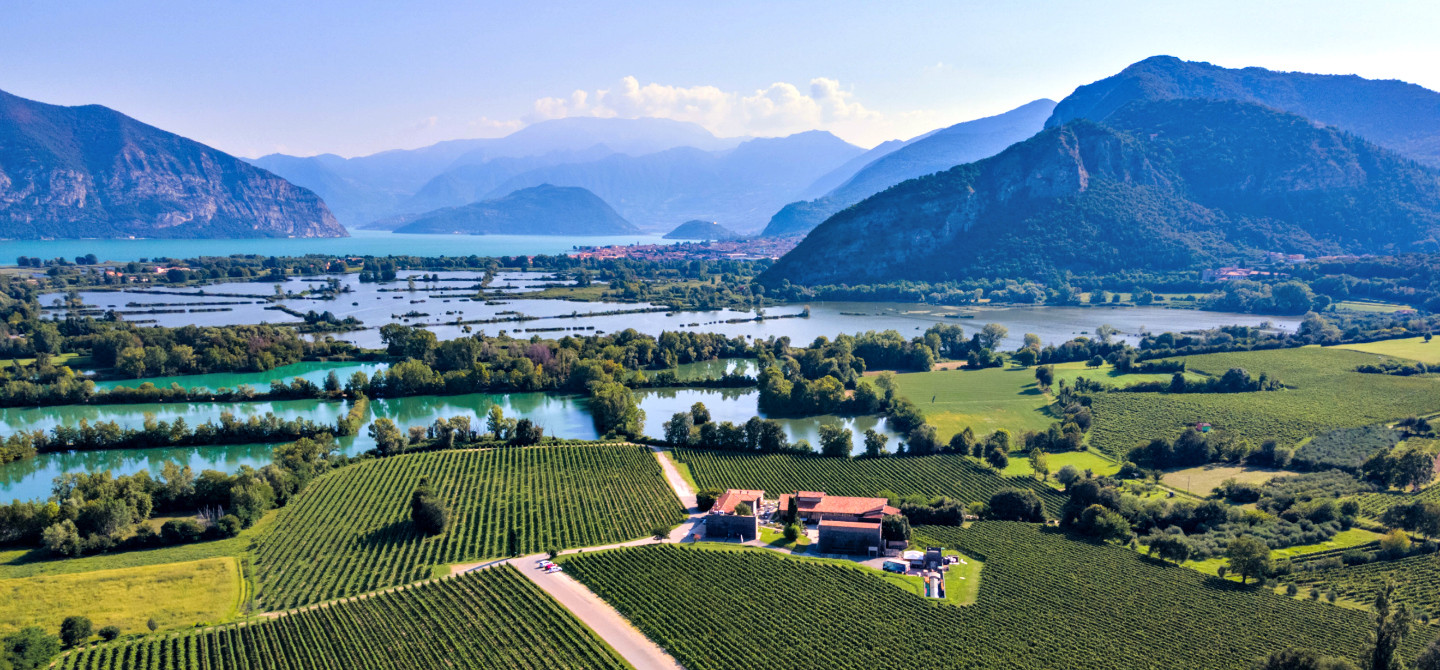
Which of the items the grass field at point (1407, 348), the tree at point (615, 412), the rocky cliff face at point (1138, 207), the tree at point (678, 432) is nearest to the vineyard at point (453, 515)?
the tree at point (678, 432)

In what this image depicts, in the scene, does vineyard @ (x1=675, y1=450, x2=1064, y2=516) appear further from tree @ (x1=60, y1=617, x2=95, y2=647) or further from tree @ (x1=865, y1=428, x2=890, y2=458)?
tree @ (x1=60, y1=617, x2=95, y2=647)

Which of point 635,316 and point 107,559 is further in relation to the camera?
point 635,316

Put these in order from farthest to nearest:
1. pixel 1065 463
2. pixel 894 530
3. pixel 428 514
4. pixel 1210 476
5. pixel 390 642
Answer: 1. pixel 1065 463
2. pixel 1210 476
3. pixel 428 514
4. pixel 894 530
5. pixel 390 642

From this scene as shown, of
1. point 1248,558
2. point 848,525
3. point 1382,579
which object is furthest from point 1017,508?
point 1382,579

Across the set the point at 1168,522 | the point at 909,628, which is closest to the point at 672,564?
the point at 909,628

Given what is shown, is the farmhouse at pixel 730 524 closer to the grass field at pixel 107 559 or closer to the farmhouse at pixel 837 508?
the farmhouse at pixel 837 508

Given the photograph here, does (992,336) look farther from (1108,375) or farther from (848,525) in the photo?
(848,525)

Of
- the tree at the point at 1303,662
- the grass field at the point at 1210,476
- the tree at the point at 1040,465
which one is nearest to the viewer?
the tree at the point at 1303,662
